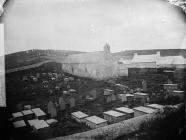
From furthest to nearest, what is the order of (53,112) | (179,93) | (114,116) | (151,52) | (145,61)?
(145,61) → (151,52) → (179,93) → (53,112) → (114,116)

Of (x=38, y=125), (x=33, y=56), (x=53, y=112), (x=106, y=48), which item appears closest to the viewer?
(x=38, y=125)

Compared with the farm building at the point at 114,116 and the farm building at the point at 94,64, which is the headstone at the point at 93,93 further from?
the farm building at the point at 114,116

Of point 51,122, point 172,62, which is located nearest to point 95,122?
point 51,122

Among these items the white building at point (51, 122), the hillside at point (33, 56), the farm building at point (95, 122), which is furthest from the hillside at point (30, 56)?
the farm building at point (95, 122)

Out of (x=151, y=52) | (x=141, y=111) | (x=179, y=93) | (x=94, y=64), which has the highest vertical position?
(x=151, y=52)

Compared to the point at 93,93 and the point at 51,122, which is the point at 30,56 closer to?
the point at 51,122
